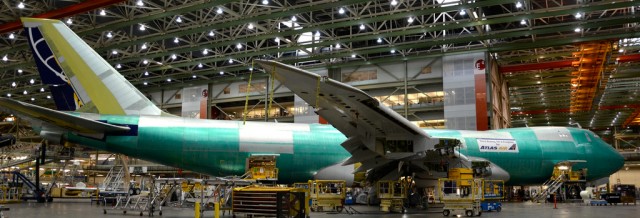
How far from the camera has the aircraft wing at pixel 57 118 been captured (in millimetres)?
14086

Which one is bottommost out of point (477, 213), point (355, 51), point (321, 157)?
point (477, 213)

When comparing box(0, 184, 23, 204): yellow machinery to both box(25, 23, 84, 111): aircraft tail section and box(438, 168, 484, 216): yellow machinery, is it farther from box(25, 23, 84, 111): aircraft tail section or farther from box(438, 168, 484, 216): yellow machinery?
box(438, 168, 484, 216): yellow machinery

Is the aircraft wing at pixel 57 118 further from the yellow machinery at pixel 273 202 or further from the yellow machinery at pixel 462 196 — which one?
the yellow machinery at pixel 462 196

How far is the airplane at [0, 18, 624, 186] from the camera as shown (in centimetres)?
1602

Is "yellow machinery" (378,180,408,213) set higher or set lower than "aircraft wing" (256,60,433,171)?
lower

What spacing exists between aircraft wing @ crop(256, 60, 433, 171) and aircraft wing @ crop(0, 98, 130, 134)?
7.45 m

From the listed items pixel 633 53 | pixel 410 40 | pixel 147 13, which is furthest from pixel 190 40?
pixel 633 53

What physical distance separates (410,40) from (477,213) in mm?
23764

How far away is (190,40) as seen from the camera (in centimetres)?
3559

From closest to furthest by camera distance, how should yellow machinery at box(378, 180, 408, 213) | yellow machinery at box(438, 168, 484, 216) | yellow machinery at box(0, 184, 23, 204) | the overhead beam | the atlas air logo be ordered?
yellow machinery at box(438, 168, 484, 216)
yellow machinery at box(378, 180, 408, 213)
the atlas air logo
the overhead beam
yellow machinery at box(0, 184, 23, 204)

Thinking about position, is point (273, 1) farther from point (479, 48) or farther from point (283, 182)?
point (479, 48)

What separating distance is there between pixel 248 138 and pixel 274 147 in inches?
42.1

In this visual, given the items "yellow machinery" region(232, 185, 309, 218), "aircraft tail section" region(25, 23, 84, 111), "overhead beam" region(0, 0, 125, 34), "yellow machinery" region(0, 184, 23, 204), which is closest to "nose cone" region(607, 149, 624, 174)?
"yellow machinery" region(232, 185, 309, 218)

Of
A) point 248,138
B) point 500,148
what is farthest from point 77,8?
point 500,148
